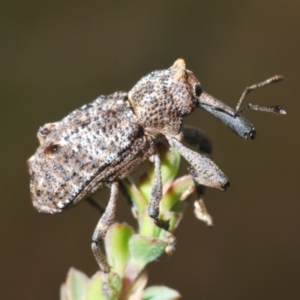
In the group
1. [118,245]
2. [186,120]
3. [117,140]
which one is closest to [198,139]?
[117,140]

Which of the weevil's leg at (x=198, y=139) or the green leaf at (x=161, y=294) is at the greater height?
the weevil's leg at (x=198, y=139)

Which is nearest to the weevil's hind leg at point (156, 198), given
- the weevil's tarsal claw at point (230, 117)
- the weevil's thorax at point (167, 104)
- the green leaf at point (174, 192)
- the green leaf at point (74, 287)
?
the green leaf at point (174, 192)

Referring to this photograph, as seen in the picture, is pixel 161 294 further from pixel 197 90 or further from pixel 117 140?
pixel 197 90

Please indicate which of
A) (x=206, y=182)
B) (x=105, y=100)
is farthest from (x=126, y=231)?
(x=105, y=100)

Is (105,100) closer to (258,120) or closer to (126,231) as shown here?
(126,231)

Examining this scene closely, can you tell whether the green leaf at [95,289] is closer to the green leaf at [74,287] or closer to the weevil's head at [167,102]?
the green leaf at [74,287]
